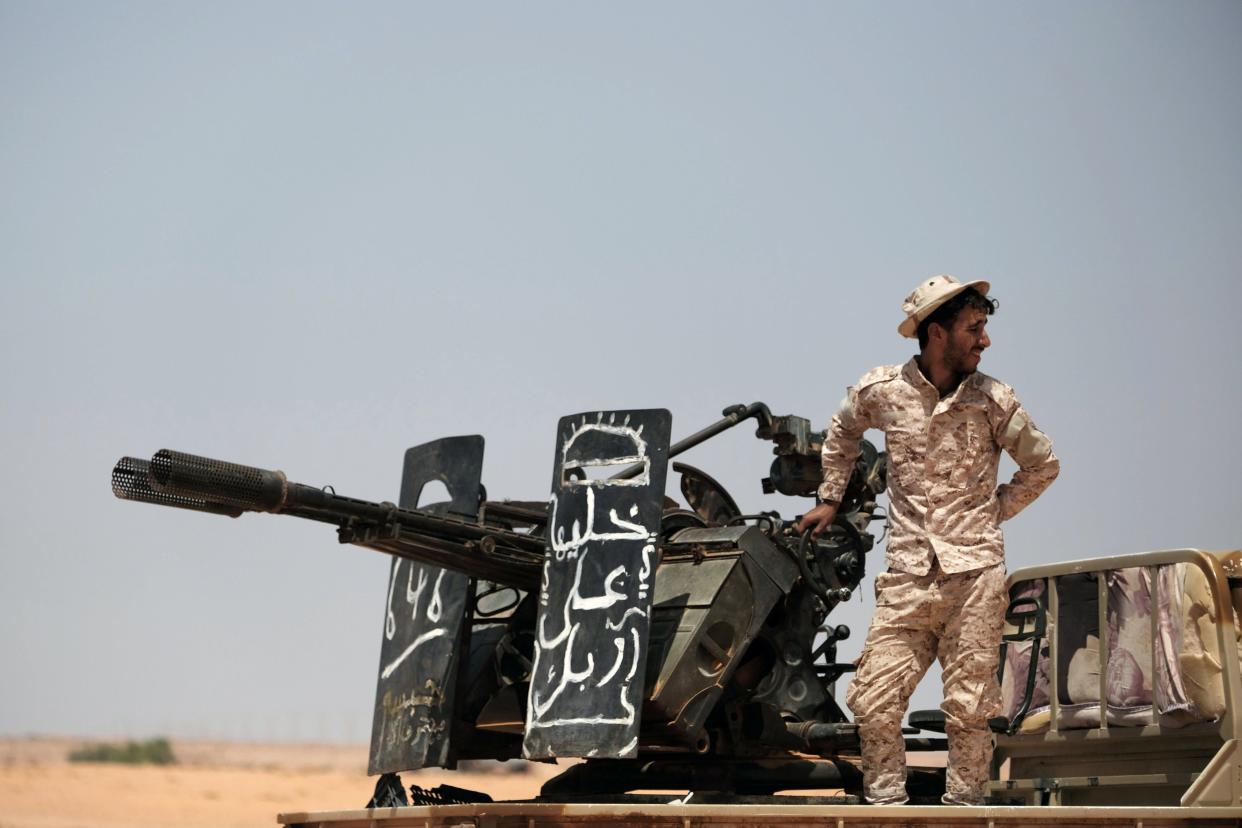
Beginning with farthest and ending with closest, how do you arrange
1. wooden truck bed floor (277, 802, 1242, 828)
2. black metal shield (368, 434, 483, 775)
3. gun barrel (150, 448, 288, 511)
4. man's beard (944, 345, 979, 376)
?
black metal shield (368, 434, 483, 775), man's beard (944, 345, 979, 376), gun barrel (150, 448, 288, 511), wooden truck bed floor (277, 802, 1242, 828)

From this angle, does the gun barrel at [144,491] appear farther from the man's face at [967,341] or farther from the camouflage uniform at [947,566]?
the man's face at [967,341]

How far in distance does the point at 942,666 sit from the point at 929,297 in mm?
1511

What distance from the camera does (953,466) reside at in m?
8.15

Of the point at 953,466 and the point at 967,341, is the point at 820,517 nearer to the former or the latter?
the point at 953,466

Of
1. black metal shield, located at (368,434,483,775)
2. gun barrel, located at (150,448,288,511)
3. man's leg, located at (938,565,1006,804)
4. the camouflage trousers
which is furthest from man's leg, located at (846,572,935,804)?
gun barrel, located at (150,448,288,511)

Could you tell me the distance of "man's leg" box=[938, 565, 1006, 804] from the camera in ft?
26.2

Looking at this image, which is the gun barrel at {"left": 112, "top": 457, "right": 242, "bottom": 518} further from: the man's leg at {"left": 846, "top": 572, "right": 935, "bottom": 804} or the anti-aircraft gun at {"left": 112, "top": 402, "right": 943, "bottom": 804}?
the man's leg at {"left": 846, "top": 572, "right": 935, "bottom": 804}

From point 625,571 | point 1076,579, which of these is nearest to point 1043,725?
point 1076,579

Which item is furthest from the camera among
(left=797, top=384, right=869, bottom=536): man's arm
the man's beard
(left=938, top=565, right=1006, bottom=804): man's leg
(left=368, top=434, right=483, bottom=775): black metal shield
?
(left=368, top=434, right=483, bottom=775): black metal shield

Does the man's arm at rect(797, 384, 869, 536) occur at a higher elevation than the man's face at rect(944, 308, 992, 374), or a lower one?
lower

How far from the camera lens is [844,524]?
961 centimetres

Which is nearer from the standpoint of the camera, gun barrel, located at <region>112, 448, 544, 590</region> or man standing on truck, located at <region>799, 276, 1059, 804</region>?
gun barrel, located at <region>112, 448, 544, 590</region>

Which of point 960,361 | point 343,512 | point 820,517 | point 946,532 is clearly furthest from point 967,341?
point 343,512

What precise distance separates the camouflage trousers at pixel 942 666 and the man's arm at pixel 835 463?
51cm
